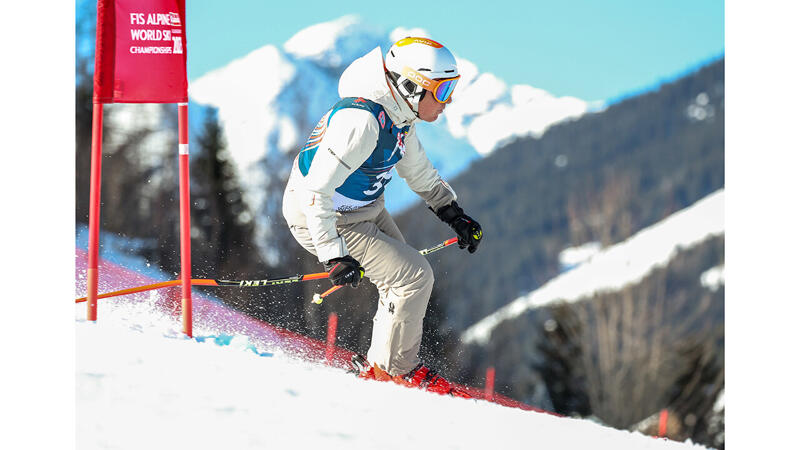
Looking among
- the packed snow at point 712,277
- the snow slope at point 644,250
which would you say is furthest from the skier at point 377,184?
the snow slope at point 644,250

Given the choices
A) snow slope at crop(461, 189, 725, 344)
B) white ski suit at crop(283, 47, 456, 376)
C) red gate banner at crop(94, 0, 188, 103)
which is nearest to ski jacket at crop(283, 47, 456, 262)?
white ski suit at crop(283, 47, 456, 376)

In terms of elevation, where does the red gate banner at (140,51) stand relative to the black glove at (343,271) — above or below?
above

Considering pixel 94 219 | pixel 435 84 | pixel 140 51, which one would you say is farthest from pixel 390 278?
pixel 140 51

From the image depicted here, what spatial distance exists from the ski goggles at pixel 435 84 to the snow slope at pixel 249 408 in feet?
5.35

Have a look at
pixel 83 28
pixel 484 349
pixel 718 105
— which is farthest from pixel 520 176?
pixel 83 28

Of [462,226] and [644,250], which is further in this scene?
[644,250]

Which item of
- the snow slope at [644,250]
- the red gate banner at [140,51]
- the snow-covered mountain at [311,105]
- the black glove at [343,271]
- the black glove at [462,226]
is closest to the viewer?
the black glove at [343,271]

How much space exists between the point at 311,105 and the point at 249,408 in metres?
57.8

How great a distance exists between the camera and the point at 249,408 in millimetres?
3906

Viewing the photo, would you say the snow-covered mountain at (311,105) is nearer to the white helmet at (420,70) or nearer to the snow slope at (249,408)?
the white helmet at (420,70)

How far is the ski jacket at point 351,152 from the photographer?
4383mm

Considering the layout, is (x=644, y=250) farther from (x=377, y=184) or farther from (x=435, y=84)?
(x=435, y=84)

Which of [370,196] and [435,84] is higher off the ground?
[435,84]

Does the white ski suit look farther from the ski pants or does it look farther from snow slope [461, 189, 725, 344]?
snow slope [461, 189, 725, 344]
